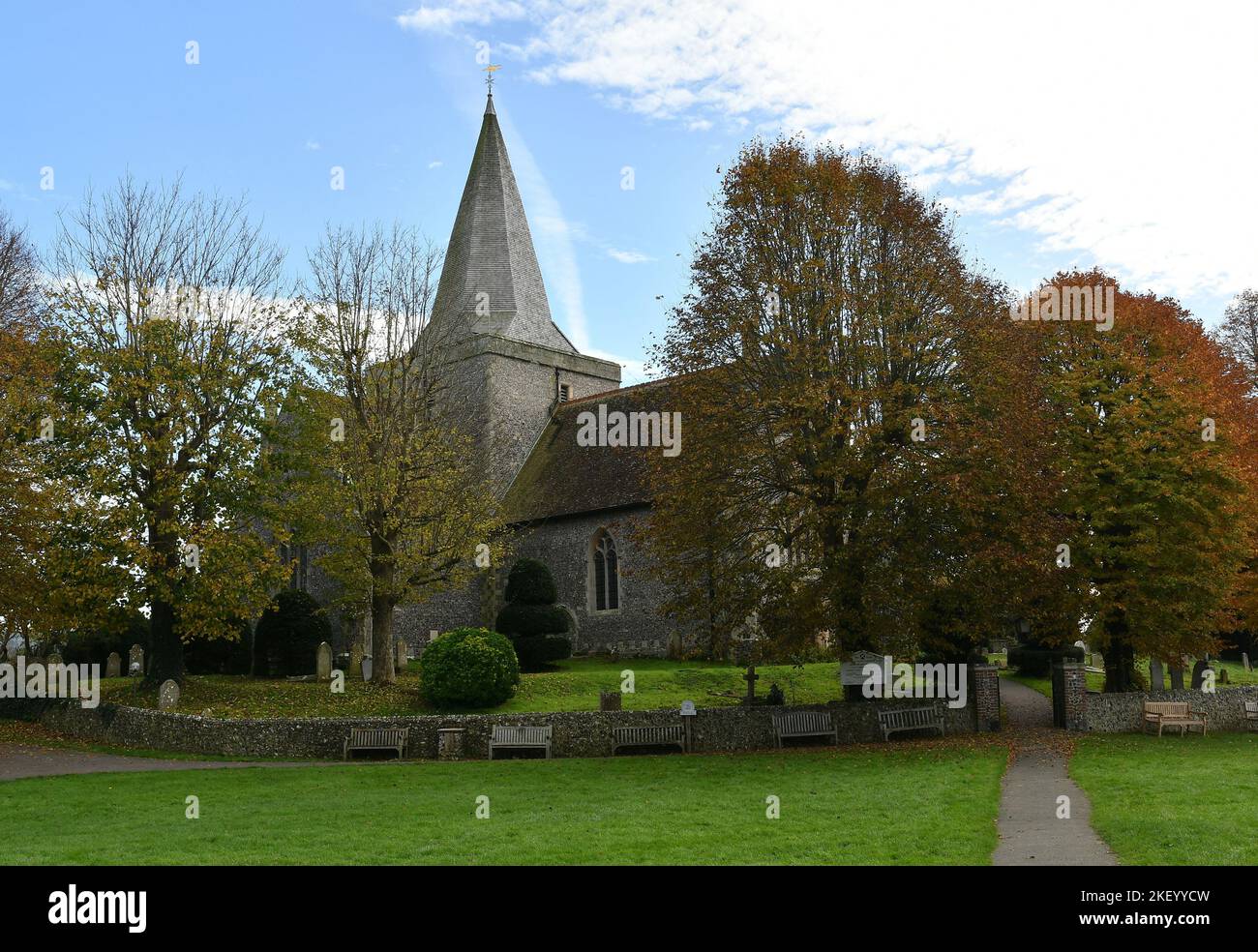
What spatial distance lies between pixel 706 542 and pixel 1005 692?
45.7 ft

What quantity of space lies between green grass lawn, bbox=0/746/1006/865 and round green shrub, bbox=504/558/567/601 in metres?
13.0

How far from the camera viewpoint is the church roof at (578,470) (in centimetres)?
3494

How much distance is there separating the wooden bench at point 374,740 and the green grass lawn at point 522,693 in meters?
2.20

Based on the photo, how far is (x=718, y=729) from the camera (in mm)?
21469

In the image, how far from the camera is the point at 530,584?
32.9 meters

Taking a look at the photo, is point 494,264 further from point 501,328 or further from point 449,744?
point 449,744

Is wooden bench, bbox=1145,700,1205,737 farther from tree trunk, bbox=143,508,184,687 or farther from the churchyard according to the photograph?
tree trunk, bbox=143,508,184,687

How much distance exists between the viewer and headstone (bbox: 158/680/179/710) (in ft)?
76.7

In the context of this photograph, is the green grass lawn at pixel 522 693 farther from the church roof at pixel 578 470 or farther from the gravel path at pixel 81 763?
the church roof at pixel 578 470

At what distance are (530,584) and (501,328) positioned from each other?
12.4 meters

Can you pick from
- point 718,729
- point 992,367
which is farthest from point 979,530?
point 718,729

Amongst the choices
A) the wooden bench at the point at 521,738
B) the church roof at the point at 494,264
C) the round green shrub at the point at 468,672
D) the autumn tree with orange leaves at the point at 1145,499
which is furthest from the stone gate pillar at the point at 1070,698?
the church roof at the point at 494,264
